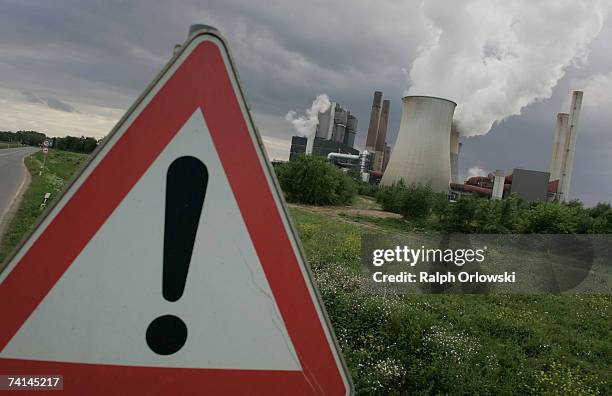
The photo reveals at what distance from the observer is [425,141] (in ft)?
92.1

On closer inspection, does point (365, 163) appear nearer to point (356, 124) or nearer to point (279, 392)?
point (356, 124)

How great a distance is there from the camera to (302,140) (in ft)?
175

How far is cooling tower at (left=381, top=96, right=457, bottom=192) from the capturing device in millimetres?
27484

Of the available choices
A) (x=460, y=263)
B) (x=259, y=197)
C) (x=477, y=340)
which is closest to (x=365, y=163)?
(x=460, y=263)

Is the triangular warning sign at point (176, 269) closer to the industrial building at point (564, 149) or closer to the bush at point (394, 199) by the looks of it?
the bush at point (394, 199)

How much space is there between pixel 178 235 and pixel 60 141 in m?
67.1

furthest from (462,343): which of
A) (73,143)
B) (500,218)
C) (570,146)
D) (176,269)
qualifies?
(73,143)

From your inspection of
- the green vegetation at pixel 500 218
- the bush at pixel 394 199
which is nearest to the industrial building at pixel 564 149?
the green vegetation at pixel 500 218

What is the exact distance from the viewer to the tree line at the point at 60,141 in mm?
53969

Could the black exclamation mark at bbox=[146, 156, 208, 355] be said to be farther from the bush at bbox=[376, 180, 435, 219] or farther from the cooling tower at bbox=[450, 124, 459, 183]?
the cooling tower at bbox=[450, 124, 459, 183]

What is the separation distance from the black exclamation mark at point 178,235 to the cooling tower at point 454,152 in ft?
134

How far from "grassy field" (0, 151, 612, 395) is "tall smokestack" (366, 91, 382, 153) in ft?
156

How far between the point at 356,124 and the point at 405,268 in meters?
56.1

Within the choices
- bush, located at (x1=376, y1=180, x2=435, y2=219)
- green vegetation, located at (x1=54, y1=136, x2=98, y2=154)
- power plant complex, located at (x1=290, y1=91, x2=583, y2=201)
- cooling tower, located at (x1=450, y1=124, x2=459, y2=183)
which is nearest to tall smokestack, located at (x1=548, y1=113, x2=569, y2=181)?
power plant complex, located at (x1=290, y1=91, x2=583, y2=201)
